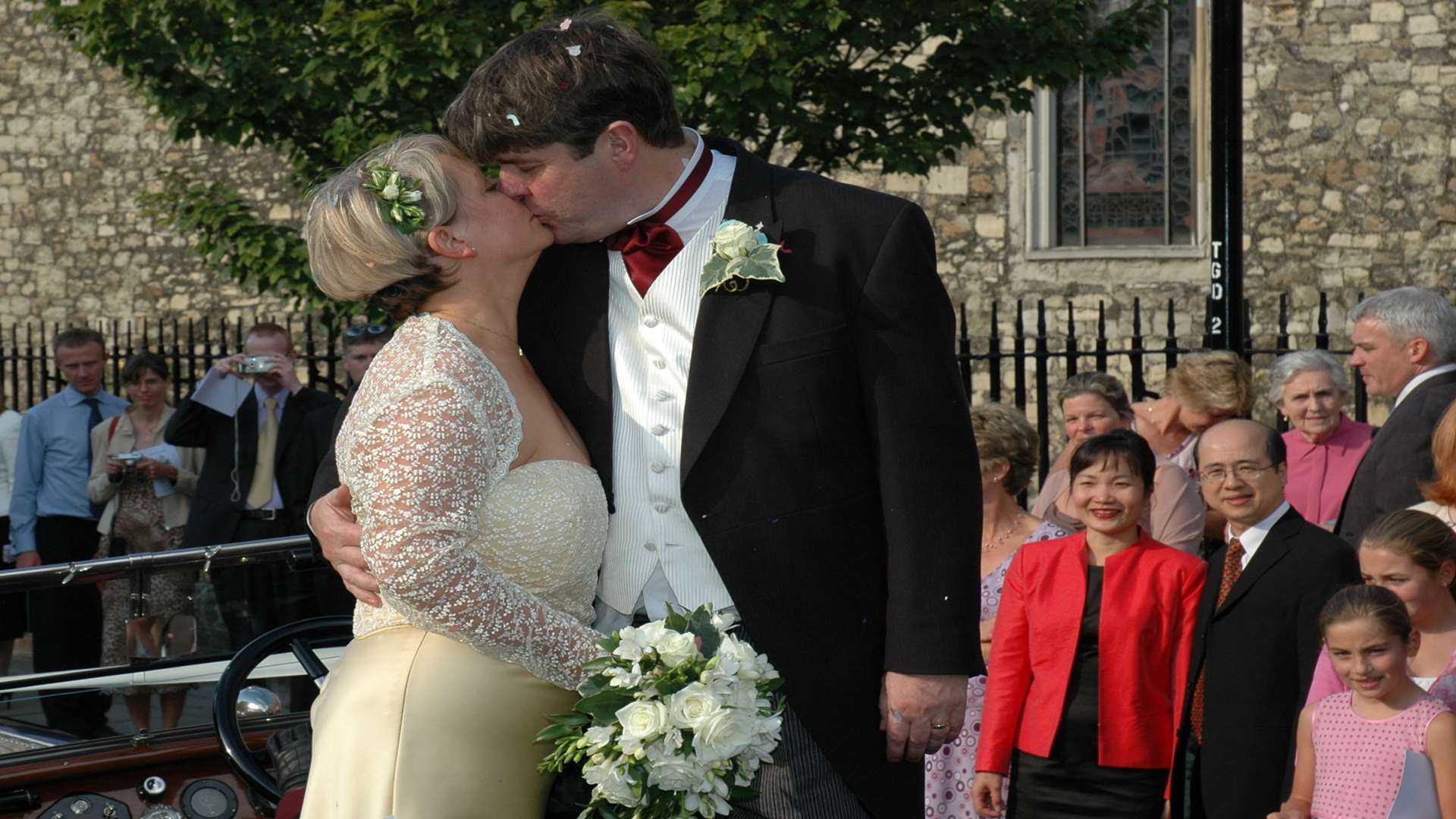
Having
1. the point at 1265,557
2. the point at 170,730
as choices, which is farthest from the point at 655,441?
the point at 1265,557

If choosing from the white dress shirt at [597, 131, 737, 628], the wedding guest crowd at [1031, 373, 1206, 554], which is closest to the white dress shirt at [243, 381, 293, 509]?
the wedding guest crowd at [1031, 373, 1206, 554]

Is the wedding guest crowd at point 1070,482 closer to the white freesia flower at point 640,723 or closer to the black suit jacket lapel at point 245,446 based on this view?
the white freesia flower at point 640,723

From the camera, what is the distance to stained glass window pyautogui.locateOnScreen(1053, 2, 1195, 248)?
14.8 meters

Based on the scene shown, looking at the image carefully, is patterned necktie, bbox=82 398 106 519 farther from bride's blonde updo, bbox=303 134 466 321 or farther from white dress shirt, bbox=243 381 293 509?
bride's blonde updo, bbox=303 134 466 321

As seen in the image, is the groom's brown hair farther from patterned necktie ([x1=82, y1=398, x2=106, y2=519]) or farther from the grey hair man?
patterned necktie ([x1=82, y1=398, x2=106, y2=519])

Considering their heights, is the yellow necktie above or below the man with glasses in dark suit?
below

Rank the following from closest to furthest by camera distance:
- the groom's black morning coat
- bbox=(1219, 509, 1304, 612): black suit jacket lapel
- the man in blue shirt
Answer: the groom's black morning coat, bbox=(1219, 509, 1304, 612): black suit jacket lapel, the man in blue shirt

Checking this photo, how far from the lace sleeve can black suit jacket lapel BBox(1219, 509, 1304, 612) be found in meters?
2.63

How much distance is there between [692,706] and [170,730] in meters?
1.88

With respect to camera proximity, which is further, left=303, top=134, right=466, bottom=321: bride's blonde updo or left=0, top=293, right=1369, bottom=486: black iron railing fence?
left=0, top=293, right=1369, bottom=486: black iron railing fence

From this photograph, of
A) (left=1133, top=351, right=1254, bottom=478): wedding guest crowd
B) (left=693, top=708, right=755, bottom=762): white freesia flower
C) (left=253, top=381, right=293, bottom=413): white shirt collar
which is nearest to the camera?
(left=693, top=708, right=755, bottom=762): white freesia flower

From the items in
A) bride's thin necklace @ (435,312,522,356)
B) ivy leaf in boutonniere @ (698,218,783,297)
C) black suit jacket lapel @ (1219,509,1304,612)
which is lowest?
black suit jacket lapel @ (1219,509,1304,612)

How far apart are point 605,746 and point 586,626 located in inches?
10.6

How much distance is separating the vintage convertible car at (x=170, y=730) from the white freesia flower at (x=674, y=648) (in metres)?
1.21
